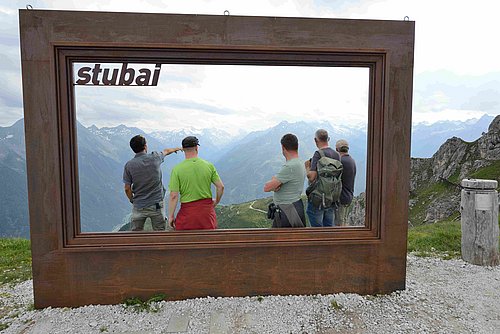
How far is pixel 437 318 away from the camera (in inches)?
158

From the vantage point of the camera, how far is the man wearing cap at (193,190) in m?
4.38

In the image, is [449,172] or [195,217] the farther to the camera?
[449,172]

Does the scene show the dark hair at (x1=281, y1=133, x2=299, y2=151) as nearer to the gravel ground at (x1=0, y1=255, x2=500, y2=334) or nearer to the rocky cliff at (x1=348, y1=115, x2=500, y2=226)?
the gravel ground at (x1=0, y1=255, x2=500, y2=334)

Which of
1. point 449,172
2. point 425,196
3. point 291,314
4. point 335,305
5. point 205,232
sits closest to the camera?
point 291,314

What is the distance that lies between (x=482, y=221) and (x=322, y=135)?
3755 mm

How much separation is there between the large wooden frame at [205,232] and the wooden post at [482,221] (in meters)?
2.25

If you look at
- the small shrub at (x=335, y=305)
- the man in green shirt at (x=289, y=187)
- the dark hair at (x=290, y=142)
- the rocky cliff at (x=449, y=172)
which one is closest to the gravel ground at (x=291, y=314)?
the small shrub at (x=335, y=305)

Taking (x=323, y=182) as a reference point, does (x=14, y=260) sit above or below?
below

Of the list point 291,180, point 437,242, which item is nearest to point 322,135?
point 291,180

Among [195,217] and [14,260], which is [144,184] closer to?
[195,217]

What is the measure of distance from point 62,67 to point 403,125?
485cm

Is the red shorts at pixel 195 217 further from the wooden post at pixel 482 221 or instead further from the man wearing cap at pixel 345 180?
the wooden post at pixel 482 221

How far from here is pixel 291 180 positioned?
14.8 feet

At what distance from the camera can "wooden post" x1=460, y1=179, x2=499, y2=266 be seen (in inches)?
223
